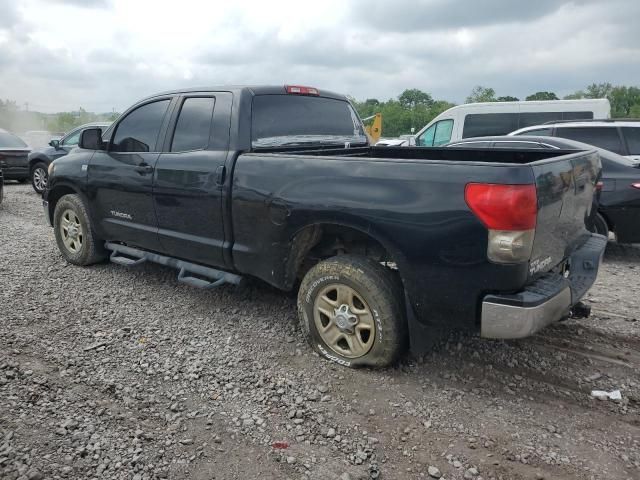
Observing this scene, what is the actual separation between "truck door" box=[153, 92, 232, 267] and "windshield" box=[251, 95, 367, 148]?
10.6 inches

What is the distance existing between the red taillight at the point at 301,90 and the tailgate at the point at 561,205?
2290mm

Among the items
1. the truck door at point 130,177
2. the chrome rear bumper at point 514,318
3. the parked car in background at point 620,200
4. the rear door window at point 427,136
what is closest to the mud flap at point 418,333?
the chrome rear bumper at point 514,318

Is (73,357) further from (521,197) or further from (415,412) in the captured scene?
(521,197)

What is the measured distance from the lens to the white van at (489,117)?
576 inches

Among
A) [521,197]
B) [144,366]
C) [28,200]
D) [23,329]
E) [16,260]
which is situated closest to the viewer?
[521,197]

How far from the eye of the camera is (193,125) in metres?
4.48

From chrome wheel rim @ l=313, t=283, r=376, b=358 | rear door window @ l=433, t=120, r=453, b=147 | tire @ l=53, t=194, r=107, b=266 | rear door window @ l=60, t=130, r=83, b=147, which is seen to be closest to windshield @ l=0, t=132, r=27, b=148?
rear door window @ l=60, t=130, r=83, b=147

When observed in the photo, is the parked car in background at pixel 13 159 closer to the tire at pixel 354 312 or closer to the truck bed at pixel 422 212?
the truck bed at pixel 422 212

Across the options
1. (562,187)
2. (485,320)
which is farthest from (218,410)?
(562,187)

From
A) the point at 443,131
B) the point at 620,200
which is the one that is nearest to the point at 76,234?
the point at 620,200

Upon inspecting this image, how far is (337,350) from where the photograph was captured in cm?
363

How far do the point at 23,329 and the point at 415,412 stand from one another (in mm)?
3088

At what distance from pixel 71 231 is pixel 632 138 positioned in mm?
8124

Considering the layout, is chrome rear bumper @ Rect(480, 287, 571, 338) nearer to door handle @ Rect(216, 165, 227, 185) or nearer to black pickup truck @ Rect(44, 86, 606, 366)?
black pickup truck @ Rect(44, 86, 606, 366)
